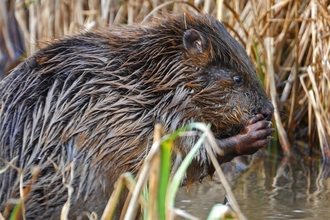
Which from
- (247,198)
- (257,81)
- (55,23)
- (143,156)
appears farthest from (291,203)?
(55,23)

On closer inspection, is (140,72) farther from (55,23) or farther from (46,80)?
(55,23)

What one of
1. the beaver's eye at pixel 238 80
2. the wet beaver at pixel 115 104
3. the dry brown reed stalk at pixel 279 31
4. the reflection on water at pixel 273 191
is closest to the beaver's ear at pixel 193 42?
the wet beaver at pixel 115 104

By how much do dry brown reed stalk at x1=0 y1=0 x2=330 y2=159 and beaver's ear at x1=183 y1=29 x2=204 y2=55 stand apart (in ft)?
3.61

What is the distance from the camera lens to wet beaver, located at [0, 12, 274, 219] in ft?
10.7

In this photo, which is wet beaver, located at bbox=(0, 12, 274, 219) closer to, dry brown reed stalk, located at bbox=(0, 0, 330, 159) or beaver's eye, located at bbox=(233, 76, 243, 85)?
beaver's eye, located at bbox=(233, 76, 243, 85)

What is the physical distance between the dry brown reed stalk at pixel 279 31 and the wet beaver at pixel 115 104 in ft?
3.62

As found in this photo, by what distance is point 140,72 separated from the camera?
354 cm

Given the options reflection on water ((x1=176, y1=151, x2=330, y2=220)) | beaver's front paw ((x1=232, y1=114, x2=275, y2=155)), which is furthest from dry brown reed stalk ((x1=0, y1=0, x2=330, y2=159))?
beaver's front paw ((x1=232, y1=114, x2=275, y2=155))

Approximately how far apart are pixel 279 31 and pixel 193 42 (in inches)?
81.0

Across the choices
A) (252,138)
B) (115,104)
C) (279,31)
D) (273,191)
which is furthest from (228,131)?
(279,31)

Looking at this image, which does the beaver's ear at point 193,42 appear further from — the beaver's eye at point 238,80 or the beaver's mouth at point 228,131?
the beaver's mouth at point 228,131

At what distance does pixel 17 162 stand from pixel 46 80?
0.41m

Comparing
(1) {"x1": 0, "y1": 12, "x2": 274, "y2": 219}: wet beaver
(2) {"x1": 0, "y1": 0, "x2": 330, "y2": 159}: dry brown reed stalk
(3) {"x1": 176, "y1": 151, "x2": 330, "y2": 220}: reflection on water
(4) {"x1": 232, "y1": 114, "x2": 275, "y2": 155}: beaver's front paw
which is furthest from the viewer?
(2) {"x1": 0, "y1": 0, "x2": 330, "y2": 159}: dry brown reed stalk

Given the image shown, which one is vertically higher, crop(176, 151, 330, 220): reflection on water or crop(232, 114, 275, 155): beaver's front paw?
crop(232, 114, 275, 155): beaver's front paw
